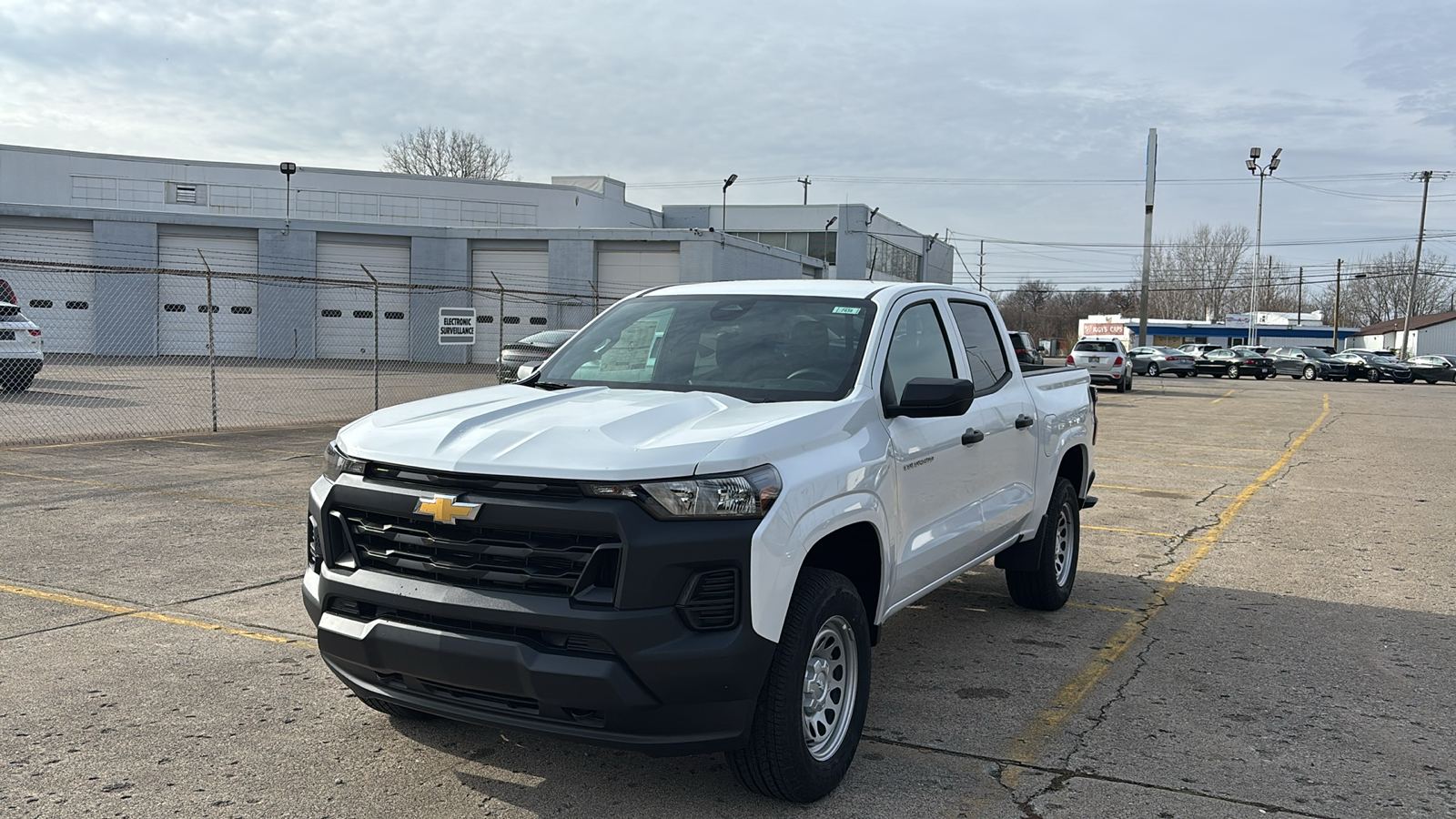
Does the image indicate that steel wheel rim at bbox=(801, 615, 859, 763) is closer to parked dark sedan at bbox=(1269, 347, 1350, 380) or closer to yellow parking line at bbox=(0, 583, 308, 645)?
yellow parking line at bbox=(0, 583, 308, 645)

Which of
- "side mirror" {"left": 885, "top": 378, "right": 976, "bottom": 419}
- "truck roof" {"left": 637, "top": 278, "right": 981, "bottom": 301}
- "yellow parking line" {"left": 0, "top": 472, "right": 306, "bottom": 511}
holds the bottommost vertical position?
"yellow parking line" {"left": 0, "top": 472, "right": 306, "bottom": 511}

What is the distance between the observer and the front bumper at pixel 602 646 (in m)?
3.30

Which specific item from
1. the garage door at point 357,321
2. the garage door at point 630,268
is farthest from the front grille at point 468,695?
the garage door at point 357,321

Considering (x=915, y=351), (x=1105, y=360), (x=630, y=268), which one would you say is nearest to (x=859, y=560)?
(x=915, y=351)

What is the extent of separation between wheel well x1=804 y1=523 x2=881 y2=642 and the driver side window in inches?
24.1

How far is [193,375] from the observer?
27188mm

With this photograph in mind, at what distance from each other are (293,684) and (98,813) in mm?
1331

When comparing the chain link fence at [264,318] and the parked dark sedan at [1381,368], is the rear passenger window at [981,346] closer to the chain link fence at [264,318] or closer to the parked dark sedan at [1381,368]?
the chain link fence at [264,318]

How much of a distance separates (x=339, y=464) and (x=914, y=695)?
106 inches

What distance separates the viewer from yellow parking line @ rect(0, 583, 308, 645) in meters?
5.66

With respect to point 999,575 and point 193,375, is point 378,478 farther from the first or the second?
point 193,375

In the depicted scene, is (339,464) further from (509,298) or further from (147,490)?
(509,298)

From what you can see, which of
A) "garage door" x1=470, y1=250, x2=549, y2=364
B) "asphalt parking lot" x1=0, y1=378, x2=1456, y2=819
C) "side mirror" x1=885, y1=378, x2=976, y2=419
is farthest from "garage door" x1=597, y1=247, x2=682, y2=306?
"side mirror" x1=885, y1=378, x2=976, y2=419

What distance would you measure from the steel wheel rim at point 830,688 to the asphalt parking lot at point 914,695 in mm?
202
